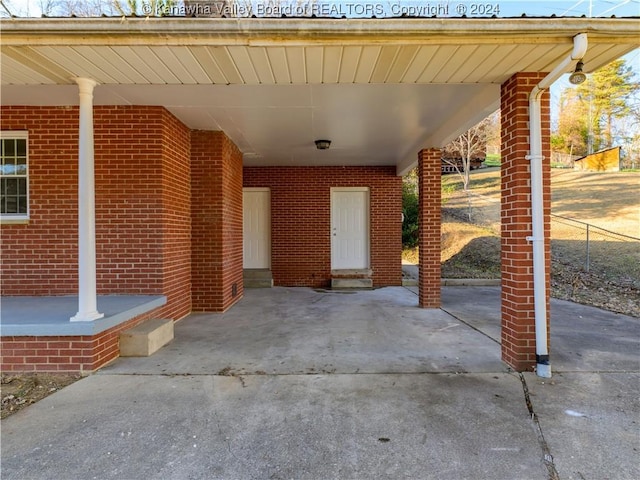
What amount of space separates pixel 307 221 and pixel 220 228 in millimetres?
3434

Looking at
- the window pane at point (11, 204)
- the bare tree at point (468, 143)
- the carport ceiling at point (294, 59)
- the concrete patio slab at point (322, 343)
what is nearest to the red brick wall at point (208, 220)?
the concrete patio slab at point (322, 343)

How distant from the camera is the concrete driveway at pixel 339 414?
6.32 ft

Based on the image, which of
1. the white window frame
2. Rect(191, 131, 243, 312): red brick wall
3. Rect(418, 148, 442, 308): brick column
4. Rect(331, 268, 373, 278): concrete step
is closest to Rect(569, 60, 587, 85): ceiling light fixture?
Rect(418, 148, 442, 308): brick column

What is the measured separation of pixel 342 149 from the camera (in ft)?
23.2

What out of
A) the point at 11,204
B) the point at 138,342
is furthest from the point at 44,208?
the point at 138,342

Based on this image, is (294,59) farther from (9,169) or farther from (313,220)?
(313,220)

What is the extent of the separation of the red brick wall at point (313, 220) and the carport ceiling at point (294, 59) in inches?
174

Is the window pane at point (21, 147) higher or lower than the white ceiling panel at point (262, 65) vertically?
lower

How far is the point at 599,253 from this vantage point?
9312 mm

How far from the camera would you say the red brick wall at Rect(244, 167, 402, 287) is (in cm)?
898

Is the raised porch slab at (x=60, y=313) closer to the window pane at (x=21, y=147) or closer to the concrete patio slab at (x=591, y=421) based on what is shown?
the window pane at (x=21, y=147)

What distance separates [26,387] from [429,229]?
584cm

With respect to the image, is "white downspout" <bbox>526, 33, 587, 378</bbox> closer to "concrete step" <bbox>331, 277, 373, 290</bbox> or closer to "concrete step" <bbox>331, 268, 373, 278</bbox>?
"concrete step" <bbox>331, 277, 373, 290</bbox>

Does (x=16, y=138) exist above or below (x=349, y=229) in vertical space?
above
